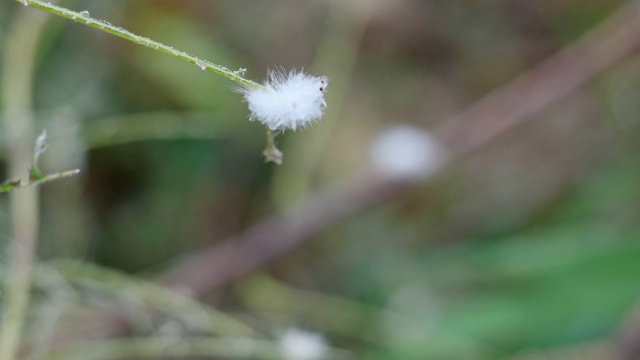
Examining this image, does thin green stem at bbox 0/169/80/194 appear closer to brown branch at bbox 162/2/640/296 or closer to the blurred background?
the blurred background

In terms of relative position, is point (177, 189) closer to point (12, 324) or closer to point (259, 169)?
point (259, 169)

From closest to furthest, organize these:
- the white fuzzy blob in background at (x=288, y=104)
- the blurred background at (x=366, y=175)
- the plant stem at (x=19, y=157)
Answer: the white fuzzy blob in background at (x=288, y=104), the plant stem at (x=19, y=157), the blurred background at (x=366, y=175)

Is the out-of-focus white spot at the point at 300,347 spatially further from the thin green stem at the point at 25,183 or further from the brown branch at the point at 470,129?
the thin green stem at the point at 25,183

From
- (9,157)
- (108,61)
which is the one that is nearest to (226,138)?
(108,61)

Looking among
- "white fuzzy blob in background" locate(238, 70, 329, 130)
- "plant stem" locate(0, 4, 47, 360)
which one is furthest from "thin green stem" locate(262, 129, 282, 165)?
"plant stem" locate(0, 4, 47, 360)

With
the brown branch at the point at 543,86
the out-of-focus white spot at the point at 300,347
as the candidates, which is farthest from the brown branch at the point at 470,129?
the out-of-focus white spot at the point at 300,347
